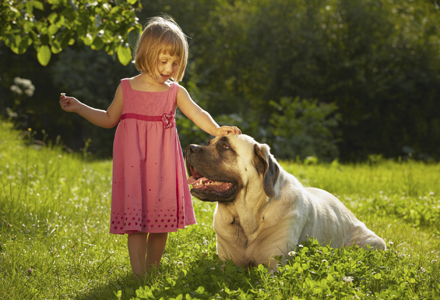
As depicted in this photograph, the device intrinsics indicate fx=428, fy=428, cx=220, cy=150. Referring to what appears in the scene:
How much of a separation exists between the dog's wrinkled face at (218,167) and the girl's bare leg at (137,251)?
0.55 metres

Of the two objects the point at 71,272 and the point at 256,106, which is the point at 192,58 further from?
the point at 71,272

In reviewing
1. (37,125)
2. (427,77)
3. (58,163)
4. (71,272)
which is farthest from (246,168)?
(37,125)

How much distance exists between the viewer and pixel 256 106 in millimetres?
14969

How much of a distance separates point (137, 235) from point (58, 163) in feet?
11.3

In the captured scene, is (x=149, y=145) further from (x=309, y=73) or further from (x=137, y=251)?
(x=309, y=73)

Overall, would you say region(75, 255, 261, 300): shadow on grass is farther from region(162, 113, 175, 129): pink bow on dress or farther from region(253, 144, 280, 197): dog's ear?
region(162, 113, 175, 129): pink bow on dress

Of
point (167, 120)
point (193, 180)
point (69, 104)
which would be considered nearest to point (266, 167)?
point (193, 180)

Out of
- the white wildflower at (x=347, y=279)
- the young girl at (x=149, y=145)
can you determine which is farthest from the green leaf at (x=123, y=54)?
the white wildflower at (x=347, y=279)

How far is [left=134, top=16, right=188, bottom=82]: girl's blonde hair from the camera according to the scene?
3.08 meters

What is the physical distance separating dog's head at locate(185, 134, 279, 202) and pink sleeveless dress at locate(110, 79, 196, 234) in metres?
0.22

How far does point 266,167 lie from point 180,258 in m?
1.03

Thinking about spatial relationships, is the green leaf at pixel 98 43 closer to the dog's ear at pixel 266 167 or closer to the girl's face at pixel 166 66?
the girl's face at pixel 166 66

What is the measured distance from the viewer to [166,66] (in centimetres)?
315

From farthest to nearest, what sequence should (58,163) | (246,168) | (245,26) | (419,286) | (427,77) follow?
(245,26), (427,77), (58,163), (246,168), (419,286)
